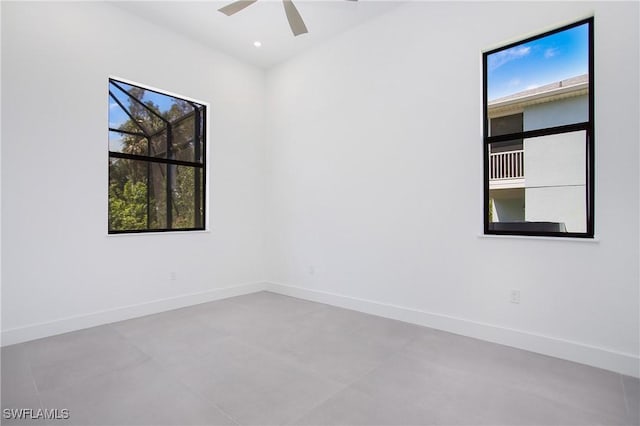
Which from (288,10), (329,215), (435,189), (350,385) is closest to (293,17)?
(288,10)

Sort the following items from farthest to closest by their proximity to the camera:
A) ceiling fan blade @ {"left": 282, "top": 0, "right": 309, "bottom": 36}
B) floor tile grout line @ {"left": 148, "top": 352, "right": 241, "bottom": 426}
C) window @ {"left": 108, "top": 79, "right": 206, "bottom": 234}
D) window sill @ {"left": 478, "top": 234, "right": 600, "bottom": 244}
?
window @ {"left": 108, "top": 79, "right": 206, "bottom": 234} → ceiling fan blade @ {"left": 282, "top": 0, "right": 309, "bottom": 36} → window sill @ {"left": 478, "top": 234, "right": 600, "bottom": 244} → floor tile grout line @ {"left": 148, "top": 352, "right": 241, "bottom": 426}

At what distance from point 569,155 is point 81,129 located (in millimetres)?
4514

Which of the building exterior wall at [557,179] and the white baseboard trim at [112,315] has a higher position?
the building exterior wall at [557,179]

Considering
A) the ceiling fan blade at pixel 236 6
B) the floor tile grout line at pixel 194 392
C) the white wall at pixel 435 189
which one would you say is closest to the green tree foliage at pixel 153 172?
the white wall at pixel 435 189

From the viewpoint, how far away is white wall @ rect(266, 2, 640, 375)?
2.43 m

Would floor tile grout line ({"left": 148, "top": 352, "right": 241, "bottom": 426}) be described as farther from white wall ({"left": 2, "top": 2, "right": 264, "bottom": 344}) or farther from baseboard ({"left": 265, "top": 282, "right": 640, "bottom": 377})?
baseboard ({"left": 265, "top": 282, "right": 640, "bottom": 377})

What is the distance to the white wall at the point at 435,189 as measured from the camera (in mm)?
2426

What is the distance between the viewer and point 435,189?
3.31m

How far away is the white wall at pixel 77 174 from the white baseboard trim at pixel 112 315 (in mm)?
11

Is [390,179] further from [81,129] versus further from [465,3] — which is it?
[81,129]

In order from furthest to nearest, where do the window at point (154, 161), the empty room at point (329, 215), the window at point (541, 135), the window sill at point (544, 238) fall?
the window at point (154, 161)
the window at point (541, 135)
the window sill at point (544, 238)
the empty room at point (329, 215)

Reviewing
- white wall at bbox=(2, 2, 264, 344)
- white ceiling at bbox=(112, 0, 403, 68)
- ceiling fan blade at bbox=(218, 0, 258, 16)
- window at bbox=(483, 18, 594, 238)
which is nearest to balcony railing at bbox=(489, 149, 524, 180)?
window at bbox=(483, 18, 594, 238)

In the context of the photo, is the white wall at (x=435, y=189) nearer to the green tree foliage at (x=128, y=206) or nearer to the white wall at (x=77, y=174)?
the white wall at (x=77, y=174)

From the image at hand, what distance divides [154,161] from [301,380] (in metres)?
3.13
